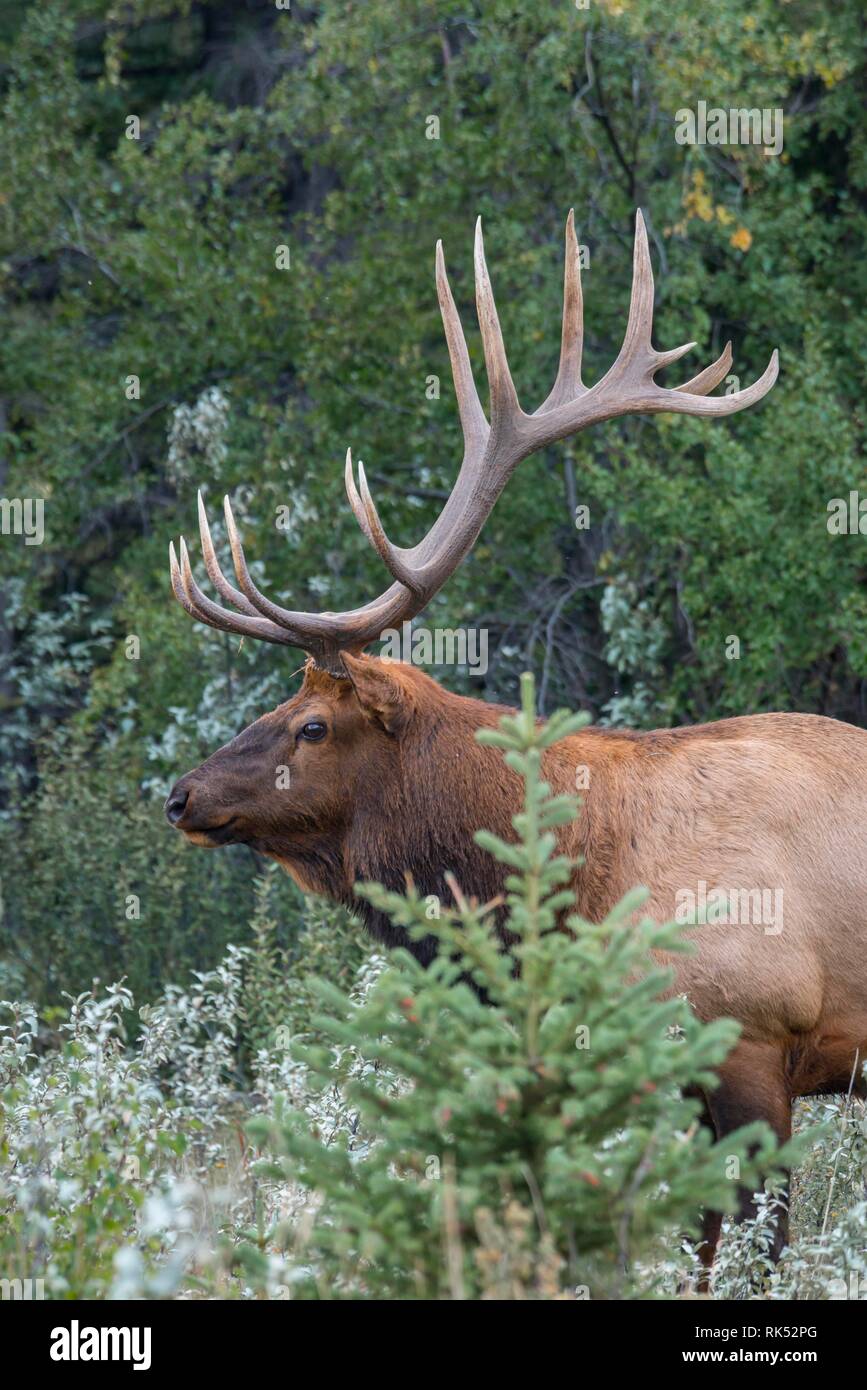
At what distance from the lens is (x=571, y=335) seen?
5.56m

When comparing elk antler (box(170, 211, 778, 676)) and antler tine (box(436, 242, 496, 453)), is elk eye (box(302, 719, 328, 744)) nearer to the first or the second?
elk antler (box(170, 211, 778, 676))

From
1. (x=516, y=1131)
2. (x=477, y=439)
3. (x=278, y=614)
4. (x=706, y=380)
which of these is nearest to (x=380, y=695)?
(x=278, y=614)

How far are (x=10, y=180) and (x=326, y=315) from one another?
2.20m

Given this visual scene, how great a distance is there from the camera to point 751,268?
908cm

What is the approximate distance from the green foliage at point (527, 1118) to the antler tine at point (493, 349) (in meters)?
2.28

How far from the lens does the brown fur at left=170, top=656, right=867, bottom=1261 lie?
479cm

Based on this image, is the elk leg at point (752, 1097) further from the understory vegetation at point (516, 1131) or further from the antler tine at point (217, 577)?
the antler tine at point (217, 577)

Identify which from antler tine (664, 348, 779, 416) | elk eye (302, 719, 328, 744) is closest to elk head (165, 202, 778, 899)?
elk eye (302, 719, 328, 744)

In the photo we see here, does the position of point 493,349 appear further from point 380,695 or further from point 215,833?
point 215,833

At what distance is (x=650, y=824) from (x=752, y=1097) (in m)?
0.81

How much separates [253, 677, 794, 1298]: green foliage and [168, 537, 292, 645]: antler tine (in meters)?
2.30

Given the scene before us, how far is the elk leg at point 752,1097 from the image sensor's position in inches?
185
